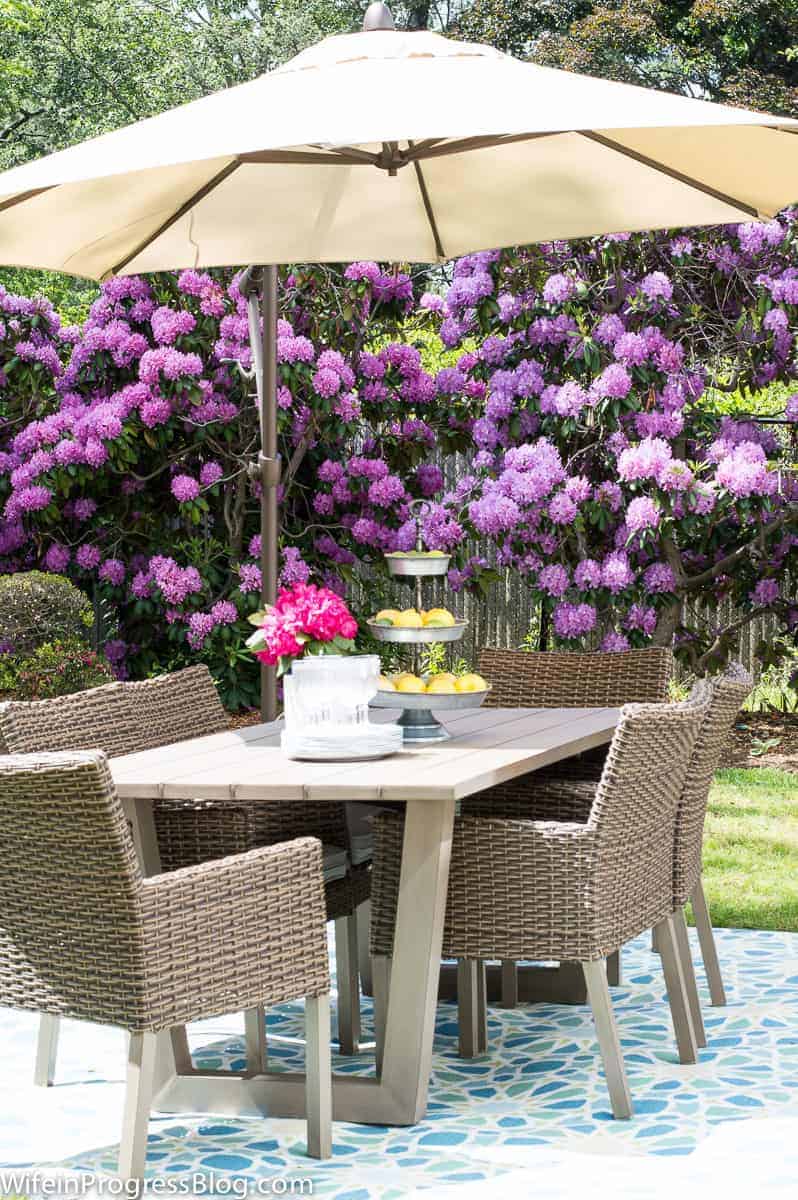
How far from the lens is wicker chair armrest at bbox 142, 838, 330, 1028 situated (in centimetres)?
272

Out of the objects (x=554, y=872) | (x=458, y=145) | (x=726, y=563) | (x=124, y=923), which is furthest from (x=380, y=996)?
(x=726, y=563)

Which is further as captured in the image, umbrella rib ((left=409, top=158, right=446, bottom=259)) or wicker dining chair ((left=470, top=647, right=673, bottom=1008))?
umbrella rib ((left=409, top=158, right=446, bottom=259))

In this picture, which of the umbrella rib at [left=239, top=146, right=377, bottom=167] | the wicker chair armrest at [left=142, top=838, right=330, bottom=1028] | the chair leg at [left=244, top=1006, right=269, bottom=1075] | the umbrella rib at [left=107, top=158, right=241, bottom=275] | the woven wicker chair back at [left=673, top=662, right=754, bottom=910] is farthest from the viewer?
the umbrella rib at [left=107, top=158, right=241, bottom=275]

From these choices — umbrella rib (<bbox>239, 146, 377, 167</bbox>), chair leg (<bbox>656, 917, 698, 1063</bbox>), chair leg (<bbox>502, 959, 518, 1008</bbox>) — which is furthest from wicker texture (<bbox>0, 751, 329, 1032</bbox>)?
umbrella rib (<bbox>239, 146, 377, 167</bbox>)

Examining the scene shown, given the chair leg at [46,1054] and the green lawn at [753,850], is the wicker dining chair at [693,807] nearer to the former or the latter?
the green lawn at [753,850]

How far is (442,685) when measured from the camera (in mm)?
3578

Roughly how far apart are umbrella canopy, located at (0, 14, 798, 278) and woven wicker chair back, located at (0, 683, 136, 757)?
114 centimetres

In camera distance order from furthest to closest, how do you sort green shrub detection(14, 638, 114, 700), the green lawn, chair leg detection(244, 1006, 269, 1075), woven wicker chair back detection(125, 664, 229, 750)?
green shrub detection(14, 638, 114, 700), the green lawn, woven wicker chair back detection(125, 664, 229, 750), chair leg detection(244, 1006, 269, 1075)

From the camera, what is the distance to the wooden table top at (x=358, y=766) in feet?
9.80

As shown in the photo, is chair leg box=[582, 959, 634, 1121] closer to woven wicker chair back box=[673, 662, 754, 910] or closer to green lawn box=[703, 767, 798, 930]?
woven wicker chair back box=[673, 662, 754, 910]

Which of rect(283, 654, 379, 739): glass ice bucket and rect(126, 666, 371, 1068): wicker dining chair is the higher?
rect(283, 654, 379, 739): glass ice bucket

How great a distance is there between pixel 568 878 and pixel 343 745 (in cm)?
55

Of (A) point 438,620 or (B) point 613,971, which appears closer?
(A) point 438,620

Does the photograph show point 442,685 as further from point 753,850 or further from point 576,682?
point 753,850
